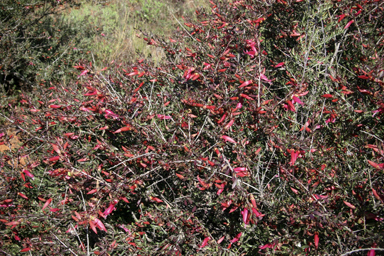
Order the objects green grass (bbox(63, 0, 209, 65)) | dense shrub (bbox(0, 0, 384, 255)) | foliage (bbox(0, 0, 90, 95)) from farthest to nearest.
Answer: green grass (bbox(63, 0, 209, 65)) < foliage (bbox(0, 0, 90, 95)) < dense shrub (bbox(0, 0, 384, 255))

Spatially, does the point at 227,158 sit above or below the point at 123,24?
below

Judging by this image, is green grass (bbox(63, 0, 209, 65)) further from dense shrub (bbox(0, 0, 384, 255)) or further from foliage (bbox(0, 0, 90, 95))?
dense shrub (bbox(0, 0, 384, 255))

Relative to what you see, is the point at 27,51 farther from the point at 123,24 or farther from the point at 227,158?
the point at 227,158

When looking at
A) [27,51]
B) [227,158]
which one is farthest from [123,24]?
[227,158]

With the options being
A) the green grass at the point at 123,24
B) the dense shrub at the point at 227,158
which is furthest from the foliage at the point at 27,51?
the dense shrub at the point at 227,158

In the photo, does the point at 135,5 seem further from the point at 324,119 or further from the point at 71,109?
the point at 324,119

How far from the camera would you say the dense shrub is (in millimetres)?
1579

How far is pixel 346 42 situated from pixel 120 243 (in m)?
2.27

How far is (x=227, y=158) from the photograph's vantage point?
1956mm

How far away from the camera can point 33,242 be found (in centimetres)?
173

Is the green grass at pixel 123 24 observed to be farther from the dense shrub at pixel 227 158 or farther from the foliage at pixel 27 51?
the dense shrub at pixel 227 158

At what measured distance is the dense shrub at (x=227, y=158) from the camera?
5.18 feet

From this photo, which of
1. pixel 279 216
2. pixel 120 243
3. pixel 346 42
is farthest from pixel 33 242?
pixel 346 42

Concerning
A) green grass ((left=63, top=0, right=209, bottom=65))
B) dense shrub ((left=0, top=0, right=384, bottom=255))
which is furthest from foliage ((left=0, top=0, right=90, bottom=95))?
dense shrub ((left=0, top=0, right=384, bottom=255))
